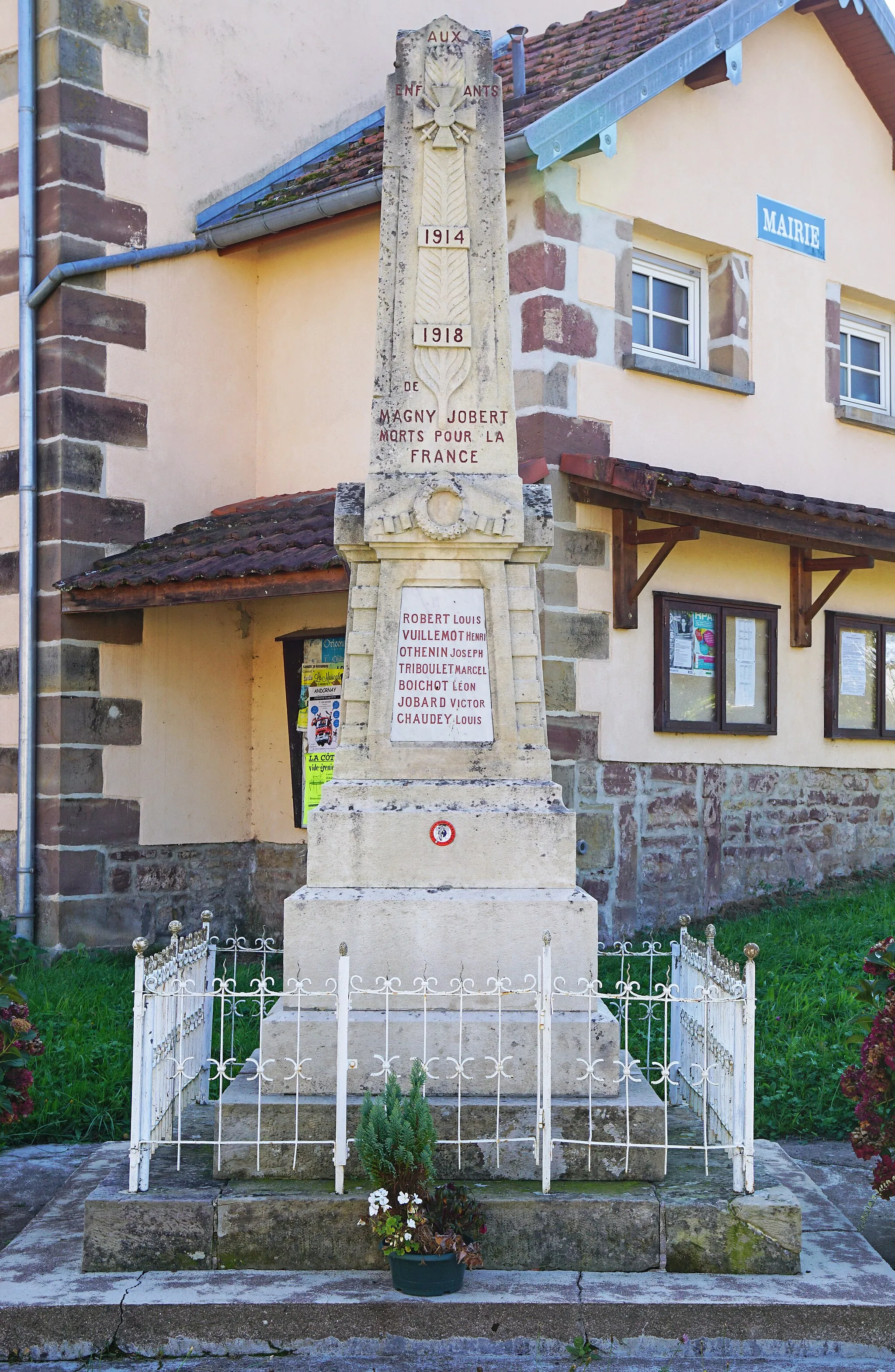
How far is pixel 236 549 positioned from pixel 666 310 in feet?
12.5

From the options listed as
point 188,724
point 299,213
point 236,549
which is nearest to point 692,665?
point 236,549

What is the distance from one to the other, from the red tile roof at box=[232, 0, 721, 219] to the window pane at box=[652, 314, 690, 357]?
1.78m

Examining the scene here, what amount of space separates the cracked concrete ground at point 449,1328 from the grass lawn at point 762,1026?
137 centimetres

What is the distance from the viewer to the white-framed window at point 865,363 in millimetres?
11789

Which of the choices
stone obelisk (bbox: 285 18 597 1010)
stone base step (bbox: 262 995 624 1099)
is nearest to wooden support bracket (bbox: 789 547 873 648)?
stone obelisk (bbox: 285 18 597 1010)

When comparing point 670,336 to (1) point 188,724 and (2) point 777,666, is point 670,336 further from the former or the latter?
(1) point 188,724

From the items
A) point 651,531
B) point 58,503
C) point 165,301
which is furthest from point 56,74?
point 651,531

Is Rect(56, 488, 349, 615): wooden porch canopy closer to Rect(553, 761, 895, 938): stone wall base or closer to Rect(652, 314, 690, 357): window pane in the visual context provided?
Rect(553, 761, 895, 938): stone wall base

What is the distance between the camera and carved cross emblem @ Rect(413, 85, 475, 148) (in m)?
5.77

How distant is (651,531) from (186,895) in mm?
4350

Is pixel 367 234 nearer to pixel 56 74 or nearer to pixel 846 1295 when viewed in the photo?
pixel 56 74

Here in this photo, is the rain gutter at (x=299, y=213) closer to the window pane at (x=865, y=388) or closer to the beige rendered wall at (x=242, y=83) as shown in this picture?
the beige rendered wall at (x=242, y=83)

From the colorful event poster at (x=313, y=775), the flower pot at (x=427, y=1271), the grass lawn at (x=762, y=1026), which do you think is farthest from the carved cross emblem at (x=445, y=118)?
the colorful event poster at (x=313, y=775)

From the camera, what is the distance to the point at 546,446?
9.17 metres
